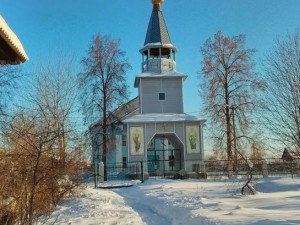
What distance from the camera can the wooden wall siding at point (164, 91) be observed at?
31938 millimetres

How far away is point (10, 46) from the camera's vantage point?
4918mm

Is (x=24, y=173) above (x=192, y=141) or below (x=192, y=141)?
below

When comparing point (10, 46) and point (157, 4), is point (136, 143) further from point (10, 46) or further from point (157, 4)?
point (10, 46)

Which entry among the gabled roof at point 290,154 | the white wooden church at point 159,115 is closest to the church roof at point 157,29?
the white wooden church at point 159,115

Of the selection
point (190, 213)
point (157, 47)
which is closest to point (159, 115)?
point (157, 47)

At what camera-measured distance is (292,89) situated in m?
15.8

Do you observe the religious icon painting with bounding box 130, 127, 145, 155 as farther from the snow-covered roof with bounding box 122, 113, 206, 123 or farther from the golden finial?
the golden finial

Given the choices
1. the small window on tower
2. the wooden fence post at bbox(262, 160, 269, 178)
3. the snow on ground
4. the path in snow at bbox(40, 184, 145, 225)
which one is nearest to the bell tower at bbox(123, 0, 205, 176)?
the small window on tower

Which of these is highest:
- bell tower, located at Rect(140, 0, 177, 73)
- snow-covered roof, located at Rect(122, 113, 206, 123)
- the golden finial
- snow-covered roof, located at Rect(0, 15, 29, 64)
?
the golden finial

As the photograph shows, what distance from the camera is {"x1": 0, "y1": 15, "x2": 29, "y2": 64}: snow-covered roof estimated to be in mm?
4535

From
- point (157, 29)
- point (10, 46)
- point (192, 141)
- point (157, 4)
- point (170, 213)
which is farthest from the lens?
point (157, 4)

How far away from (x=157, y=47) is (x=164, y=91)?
377cm

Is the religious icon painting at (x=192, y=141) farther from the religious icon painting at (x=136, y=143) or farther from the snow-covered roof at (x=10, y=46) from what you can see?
the snow-covered roof at (x=10, y=46)

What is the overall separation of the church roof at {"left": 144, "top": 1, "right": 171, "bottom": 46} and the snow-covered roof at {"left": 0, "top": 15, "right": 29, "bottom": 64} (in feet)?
91.5
